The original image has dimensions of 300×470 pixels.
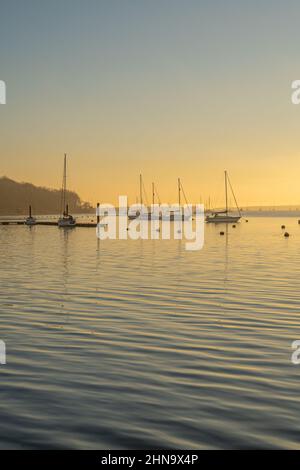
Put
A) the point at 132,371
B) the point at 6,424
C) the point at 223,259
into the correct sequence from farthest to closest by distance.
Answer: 1. the point at 223,259
2. the point at 132,371
3. the point at 6,424

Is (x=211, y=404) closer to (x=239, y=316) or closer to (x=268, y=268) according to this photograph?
(x=239, y=316)

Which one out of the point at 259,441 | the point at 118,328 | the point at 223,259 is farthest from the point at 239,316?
the point at 223,259

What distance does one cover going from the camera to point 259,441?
28.5ft

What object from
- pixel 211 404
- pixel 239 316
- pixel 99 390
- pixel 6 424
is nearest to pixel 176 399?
pixel 211 404

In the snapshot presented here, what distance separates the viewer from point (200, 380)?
471 inches

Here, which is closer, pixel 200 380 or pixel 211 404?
pixel 211 404

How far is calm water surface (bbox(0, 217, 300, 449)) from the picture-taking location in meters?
9.08

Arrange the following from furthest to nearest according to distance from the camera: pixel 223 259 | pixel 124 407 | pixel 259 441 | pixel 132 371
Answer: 1. pixel 223 259
2. pixel 132 371
3. pixel 124 407
4. pixel 259 441

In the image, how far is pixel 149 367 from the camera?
13.0 metres

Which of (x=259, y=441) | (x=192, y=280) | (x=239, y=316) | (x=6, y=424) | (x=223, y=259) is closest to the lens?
(x=259, y=441)

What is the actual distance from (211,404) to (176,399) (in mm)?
709

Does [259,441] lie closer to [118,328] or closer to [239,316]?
[118,328]

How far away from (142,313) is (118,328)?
2817 millimetres

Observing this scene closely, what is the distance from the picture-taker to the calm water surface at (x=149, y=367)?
9.08 meters
